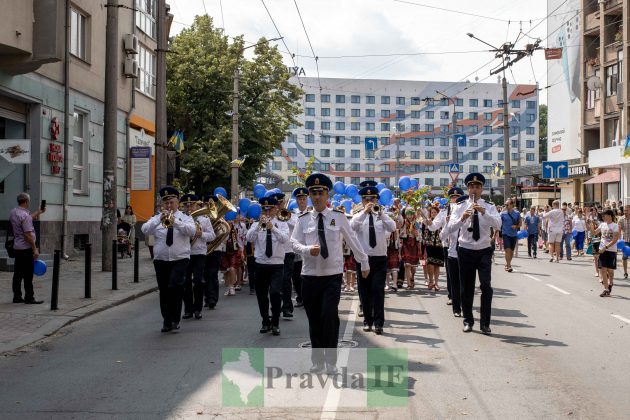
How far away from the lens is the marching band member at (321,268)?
6.96 meters

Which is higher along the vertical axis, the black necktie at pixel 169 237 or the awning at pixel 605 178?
the awning at pixel 605 178

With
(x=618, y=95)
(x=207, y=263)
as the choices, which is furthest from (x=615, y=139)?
(x=207, y=263)

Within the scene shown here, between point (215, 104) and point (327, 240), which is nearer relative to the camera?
point (327, 240)

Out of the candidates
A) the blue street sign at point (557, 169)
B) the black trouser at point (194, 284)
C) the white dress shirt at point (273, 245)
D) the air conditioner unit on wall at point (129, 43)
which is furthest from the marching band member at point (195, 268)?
the blue street sign at point (557, 169)

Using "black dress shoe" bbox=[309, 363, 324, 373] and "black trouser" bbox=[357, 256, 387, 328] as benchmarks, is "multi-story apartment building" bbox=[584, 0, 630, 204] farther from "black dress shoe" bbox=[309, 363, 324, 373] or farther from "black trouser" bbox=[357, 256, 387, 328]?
"black dress shoe" bbox=[309, 363, 324, 373]

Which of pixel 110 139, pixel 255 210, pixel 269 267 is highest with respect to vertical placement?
pixel 110 139

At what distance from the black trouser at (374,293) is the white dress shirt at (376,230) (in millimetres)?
103

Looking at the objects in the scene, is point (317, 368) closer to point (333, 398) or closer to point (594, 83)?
point (333, 398)

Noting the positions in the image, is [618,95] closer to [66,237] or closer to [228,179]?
[228,179]

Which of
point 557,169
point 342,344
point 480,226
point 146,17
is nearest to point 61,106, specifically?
point 146,17

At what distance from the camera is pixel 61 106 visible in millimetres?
20359

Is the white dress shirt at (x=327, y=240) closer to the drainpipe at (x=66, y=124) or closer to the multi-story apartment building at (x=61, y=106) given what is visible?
the multi-story apartment building at (x=61, y=106)

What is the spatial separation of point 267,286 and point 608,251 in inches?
317

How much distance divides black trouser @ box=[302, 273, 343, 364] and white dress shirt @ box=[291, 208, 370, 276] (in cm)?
8
